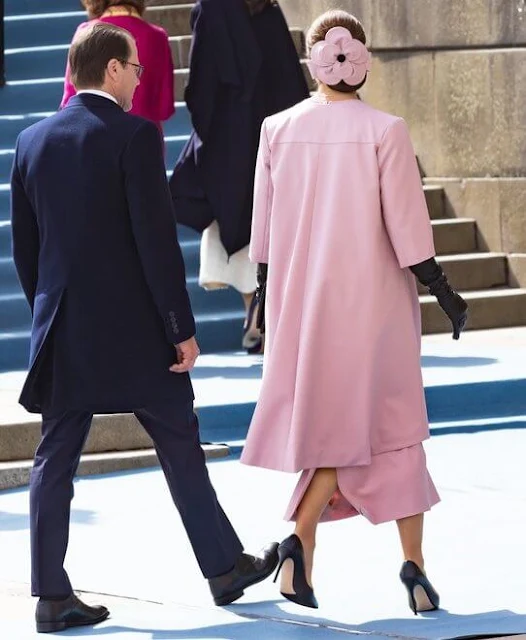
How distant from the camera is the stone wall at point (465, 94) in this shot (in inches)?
444

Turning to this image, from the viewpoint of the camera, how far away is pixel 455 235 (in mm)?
11570

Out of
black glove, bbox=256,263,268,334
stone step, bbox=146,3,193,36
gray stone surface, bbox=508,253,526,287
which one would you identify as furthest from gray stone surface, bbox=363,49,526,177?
black glove, bbox=256,263,268,334

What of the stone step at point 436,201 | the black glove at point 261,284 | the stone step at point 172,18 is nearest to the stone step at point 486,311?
the stone step at point 436,201

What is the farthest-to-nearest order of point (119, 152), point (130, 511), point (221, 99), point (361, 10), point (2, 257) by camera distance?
point (361, 10)
point (2, 257)
point (221, 99)
point (130, 511)
point (119, 152)

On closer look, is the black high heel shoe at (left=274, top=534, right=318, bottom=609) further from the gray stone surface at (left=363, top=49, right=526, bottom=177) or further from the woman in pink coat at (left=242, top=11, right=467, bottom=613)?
the gray stone surface at (left=363, top=49, right=526, bottom=177)

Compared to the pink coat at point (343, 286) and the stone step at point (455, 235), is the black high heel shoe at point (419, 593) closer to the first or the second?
the pink coat at point (343, 286)

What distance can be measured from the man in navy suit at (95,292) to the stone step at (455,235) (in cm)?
597

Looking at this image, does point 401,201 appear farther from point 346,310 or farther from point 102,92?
point 102,92

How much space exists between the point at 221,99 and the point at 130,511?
126 inches

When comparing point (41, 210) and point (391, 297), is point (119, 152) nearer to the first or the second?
point (41, 210)

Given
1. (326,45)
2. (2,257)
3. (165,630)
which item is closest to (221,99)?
(2,257)

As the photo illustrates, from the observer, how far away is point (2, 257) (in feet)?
36.0

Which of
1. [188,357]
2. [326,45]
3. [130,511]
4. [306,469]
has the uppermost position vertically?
[326,45]

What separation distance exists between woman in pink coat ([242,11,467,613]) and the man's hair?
1.91 feet
